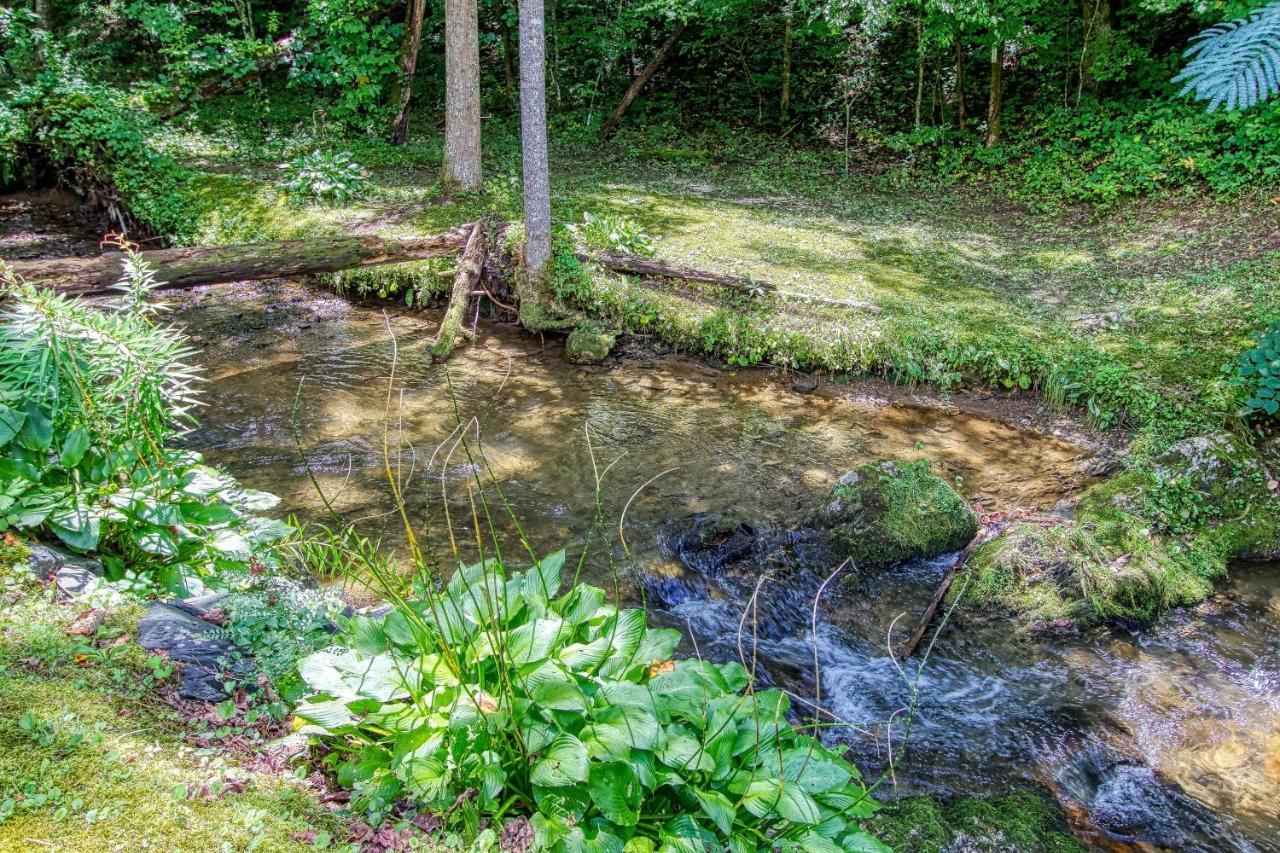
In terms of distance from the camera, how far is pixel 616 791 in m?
2.01

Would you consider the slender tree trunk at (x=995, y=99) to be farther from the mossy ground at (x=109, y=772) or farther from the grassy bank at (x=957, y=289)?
the mossy ground at (x=109, y=772)

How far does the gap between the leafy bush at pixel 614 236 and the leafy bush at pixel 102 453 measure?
587 centimetres

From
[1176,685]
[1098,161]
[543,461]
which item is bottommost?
[1176,685]

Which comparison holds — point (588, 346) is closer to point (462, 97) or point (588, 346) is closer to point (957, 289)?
point (957, 289)

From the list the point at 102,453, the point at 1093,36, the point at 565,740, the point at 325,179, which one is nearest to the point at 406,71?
the point at 325,179

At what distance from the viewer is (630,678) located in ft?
7.80

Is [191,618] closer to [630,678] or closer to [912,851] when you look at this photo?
[630,678]

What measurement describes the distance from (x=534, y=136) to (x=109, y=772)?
6.55 meters

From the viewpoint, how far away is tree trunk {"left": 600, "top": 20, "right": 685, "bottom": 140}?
45.0 ft

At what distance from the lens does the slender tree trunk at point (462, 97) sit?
953cm

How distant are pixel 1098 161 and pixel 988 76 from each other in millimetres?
3898

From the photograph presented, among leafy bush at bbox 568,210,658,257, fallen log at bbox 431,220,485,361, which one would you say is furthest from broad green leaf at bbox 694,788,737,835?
leafy bush at bbox 568,210,658,257

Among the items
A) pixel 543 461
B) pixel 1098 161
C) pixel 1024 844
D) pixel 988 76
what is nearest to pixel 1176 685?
pixel 1024 844

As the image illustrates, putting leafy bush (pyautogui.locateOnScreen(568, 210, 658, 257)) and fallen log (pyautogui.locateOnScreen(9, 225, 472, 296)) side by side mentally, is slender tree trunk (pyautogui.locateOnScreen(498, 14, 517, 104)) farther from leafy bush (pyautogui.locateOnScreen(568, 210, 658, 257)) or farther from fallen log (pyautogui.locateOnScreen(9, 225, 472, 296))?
fallen log (pyautogui.locateOnScreen(9, 225, 472, 296))
